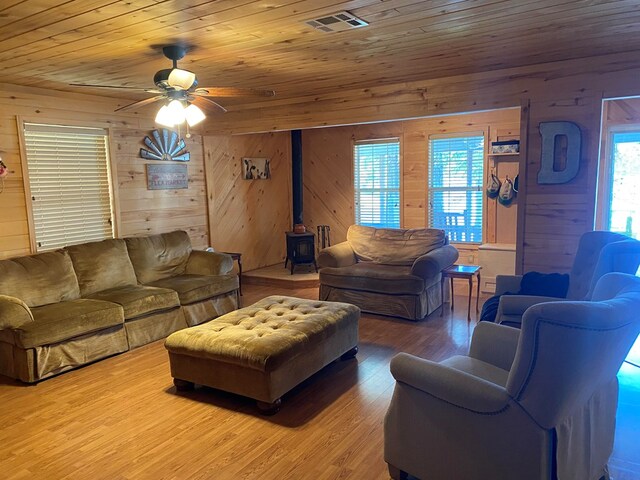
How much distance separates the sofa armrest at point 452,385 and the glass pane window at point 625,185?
202 inches

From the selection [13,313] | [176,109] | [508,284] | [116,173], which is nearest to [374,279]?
[508,284]

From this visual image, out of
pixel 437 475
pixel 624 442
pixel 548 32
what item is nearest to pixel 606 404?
pixel 624 442

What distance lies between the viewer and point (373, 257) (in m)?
5.74

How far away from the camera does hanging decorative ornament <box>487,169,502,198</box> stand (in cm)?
627

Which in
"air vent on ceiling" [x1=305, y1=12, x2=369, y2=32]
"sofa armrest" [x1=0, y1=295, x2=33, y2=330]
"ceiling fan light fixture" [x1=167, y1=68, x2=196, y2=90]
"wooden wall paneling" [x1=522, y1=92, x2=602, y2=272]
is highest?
"air vent on ceiling" [x1=305, y1=12, x2=369, y2=32]

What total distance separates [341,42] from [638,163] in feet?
15.3

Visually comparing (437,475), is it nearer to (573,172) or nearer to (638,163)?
(573,172)

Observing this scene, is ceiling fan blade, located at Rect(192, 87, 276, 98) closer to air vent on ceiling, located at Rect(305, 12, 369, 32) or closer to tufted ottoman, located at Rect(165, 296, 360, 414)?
air vent on ceiling, located at Rect(305, 12, 369, 32)

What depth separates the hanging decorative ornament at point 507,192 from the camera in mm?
6164

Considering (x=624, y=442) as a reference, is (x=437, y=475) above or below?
above

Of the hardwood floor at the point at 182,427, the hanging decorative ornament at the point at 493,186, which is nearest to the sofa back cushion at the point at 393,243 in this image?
the hanging decorative ornament at the point at 493,186

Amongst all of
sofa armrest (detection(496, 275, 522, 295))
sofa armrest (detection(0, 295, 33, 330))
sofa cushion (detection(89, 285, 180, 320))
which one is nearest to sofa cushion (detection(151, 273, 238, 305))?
sofa cushion (detection(89, 285, 180, 320))

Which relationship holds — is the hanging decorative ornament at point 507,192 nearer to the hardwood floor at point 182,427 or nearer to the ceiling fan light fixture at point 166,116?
the hardwood floor at point 182,427

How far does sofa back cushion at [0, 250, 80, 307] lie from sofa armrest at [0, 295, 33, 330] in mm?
315
